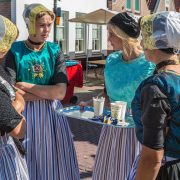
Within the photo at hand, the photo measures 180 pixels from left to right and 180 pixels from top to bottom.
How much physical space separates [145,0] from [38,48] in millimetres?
19032

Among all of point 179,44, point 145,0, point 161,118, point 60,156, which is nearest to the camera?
point 161,118

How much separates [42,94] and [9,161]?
2.59ft

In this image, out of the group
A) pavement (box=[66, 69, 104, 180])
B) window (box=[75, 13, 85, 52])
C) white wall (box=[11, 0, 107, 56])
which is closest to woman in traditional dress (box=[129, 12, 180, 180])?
pavement (box=[66, 69, 104, 180])

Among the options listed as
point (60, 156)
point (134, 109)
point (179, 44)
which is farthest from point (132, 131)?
point (179, 44)

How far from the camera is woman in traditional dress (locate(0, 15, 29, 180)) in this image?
1774 millimetres

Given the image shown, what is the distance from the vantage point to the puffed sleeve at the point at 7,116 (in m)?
1.75

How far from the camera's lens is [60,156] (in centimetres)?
299

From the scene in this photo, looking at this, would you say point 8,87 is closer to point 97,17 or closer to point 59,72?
point 59,72

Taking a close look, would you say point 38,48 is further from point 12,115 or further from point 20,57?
point 12,115

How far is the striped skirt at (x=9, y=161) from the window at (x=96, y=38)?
619 inches

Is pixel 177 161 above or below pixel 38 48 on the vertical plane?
below

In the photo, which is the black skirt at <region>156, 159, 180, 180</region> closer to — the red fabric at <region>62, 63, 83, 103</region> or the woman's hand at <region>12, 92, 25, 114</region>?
the woman's hand at <region>12, 92, 25, 114</region>

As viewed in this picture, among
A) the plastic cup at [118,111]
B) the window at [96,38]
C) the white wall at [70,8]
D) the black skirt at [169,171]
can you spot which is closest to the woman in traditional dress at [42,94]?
the plastic cup at [118,111]

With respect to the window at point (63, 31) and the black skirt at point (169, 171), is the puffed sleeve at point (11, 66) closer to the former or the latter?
the black skirt at point (169, 171)
